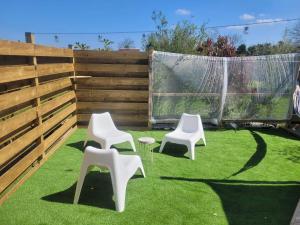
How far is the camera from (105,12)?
17.8m

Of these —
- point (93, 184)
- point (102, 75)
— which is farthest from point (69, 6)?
point (93, 184)

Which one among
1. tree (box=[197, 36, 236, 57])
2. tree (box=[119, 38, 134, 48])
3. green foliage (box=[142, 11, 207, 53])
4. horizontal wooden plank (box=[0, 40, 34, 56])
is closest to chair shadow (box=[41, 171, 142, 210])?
horizontal wooden plank (box=[0, 40, 34, 56])

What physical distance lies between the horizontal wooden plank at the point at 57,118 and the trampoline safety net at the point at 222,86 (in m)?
2.01

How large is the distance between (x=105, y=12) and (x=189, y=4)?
7.24 metres

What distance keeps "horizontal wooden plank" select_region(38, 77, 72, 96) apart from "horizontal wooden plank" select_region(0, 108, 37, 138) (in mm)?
496

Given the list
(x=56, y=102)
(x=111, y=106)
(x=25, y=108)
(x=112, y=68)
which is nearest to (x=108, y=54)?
(x=112, y=68)

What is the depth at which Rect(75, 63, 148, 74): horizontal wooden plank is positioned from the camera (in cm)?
668

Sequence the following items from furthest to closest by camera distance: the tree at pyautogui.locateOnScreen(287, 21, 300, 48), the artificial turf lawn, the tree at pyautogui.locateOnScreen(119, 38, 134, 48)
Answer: the tree at pyautogui.locateOnScreen(119, 38, 134, 48), the tree at pyautogui.locateOnScreen(287, 21, 300, 48), the artificial turf lawn

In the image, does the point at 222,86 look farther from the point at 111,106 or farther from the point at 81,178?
the point at 81,178

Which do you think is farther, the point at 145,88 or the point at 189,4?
the point at 189,4

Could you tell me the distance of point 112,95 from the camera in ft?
22.3

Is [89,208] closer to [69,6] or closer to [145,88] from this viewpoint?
[145,88]

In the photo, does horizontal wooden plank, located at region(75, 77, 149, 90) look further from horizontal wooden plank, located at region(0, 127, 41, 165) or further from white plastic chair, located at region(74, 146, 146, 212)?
white plastic chair, located at region(74, 146, 146, 212)

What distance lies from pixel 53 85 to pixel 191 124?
290 centimetres
